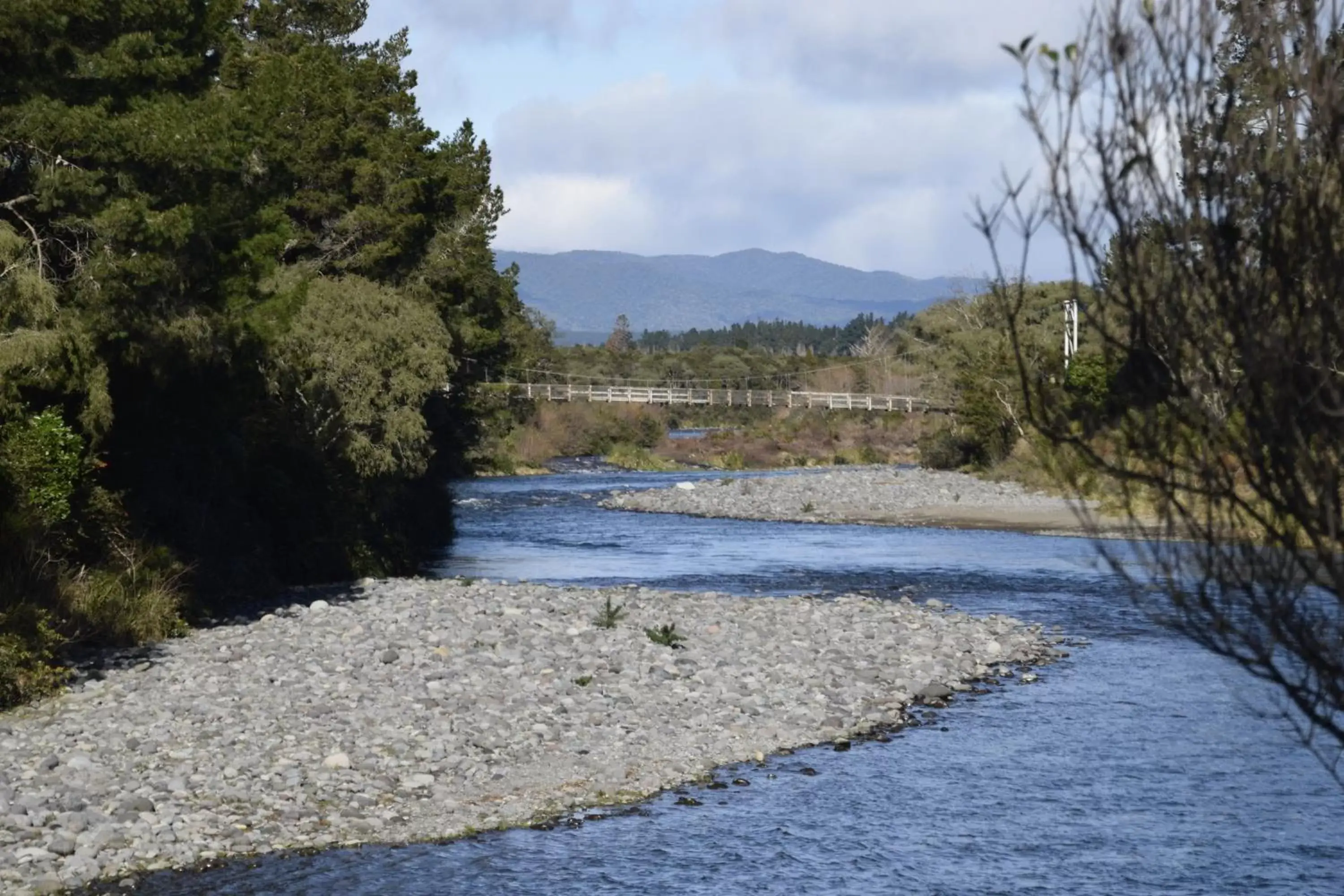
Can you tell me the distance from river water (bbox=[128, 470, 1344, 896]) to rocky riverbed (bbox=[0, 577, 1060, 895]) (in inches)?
24.1

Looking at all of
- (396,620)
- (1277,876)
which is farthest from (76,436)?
Answer: (1277,876)

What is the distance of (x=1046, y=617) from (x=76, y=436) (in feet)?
48.9

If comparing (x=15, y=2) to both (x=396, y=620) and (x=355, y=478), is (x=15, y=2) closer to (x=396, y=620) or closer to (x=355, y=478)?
(x=396, y=620)

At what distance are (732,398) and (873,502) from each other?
4173 cm

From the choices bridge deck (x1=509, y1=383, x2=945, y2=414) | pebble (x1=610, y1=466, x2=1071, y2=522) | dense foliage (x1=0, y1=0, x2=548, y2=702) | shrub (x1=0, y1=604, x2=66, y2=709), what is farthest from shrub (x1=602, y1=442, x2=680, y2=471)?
shrub (x1=0, y1=604, x2=66, y2=709)

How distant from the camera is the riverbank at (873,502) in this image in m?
47.5

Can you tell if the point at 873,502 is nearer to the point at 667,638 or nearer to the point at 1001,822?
the point at 667,638

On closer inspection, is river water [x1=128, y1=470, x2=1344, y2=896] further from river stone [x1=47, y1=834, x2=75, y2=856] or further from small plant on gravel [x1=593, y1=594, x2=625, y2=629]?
small plant on gravel [x1=593, y1=594, x2=625, y2=629]

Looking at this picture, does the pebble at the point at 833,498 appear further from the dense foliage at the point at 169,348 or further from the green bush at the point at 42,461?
the green bush at the point at 42,461

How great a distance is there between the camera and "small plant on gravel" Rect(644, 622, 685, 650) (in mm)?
19516

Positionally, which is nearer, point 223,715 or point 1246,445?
point 1246,445

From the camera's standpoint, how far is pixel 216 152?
711 inches

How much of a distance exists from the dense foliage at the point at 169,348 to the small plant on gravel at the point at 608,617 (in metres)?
5.40

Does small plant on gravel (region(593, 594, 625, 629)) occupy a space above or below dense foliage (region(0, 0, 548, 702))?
below
